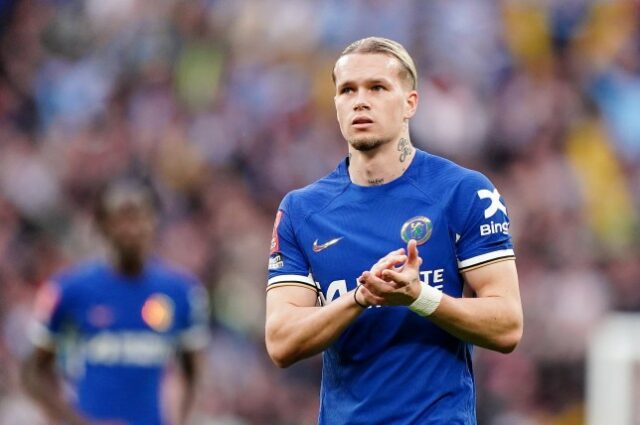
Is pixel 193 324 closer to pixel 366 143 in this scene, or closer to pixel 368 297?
pixel 366 143

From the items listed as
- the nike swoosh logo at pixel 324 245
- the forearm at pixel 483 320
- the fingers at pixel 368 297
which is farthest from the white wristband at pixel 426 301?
the nike swoosh logo at pixel 324 245

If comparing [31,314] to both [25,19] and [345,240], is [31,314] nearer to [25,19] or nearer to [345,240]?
[25,19]

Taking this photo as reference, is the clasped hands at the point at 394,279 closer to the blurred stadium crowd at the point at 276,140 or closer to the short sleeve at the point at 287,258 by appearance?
the short sleeve at the point at 287,258

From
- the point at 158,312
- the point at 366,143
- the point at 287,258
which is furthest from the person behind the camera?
the point at 158,312

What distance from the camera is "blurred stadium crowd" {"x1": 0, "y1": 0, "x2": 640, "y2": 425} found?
1227 centimetres

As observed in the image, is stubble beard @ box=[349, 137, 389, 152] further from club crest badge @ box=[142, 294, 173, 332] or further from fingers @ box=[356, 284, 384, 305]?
club crest badge @ box=[142, 294, 173, 332]

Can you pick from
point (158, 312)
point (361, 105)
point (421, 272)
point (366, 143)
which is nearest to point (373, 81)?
point (361, 105)

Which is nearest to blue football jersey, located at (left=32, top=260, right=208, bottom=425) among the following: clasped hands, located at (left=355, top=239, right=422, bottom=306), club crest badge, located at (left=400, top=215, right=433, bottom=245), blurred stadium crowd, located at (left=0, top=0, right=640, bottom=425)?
blurred stadium crowd, located at (left=0, top=0, right=640, bottom=425)

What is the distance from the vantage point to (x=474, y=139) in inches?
537

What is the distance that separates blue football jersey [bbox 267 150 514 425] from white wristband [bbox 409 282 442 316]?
246 mm

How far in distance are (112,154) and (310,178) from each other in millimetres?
1976

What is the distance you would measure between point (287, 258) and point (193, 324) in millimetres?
3906

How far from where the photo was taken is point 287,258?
540cm

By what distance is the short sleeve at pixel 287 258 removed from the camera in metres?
5.36
